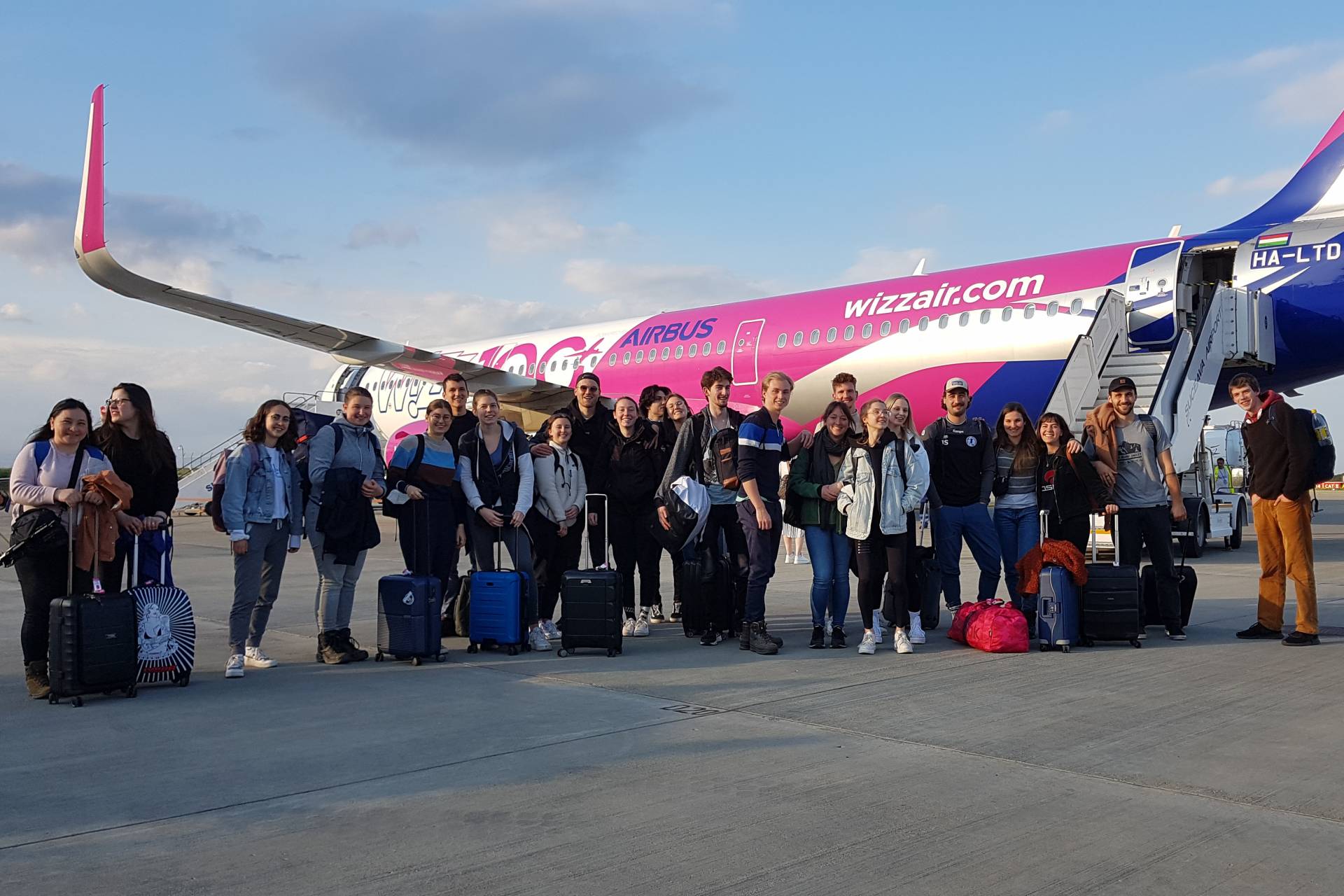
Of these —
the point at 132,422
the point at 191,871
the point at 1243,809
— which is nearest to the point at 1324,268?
the point at 1243,809

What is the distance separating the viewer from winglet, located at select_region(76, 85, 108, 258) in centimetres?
991

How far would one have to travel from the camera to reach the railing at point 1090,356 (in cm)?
1229

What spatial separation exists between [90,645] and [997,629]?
526 centimetres

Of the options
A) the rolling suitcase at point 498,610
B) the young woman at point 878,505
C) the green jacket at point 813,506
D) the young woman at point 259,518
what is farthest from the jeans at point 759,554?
the young woman at point 259,518

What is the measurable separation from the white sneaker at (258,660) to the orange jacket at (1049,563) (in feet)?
16.1

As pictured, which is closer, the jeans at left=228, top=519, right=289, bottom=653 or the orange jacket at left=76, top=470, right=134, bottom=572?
the orange jacket at left=76, top=470, right=134, bottom=572

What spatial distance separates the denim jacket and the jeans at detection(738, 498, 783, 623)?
294 centimetres

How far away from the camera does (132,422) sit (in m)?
6.25

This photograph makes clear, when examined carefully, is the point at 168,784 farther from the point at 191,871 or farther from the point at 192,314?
the point at 192,314

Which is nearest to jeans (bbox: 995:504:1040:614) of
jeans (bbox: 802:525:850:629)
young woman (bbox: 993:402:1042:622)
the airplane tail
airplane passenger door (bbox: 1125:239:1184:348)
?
young woman (bbox: 993:402:1042:622)

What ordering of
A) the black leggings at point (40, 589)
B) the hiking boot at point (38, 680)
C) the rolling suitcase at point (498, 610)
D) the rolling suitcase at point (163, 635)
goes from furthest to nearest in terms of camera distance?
the rolling suitcase at point (498, 610), the rolling suitcase at point (163, 635), the black leggings at point (40, 589), the hiking boot at point (38, 680)

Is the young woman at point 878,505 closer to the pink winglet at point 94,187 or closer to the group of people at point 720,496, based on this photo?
the group of people at point 720,496

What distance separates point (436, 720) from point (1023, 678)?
3225 millimetres

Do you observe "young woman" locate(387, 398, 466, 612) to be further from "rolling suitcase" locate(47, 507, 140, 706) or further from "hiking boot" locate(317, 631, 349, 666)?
"rolling suitcase" locate(47, 507, 140, 706)
